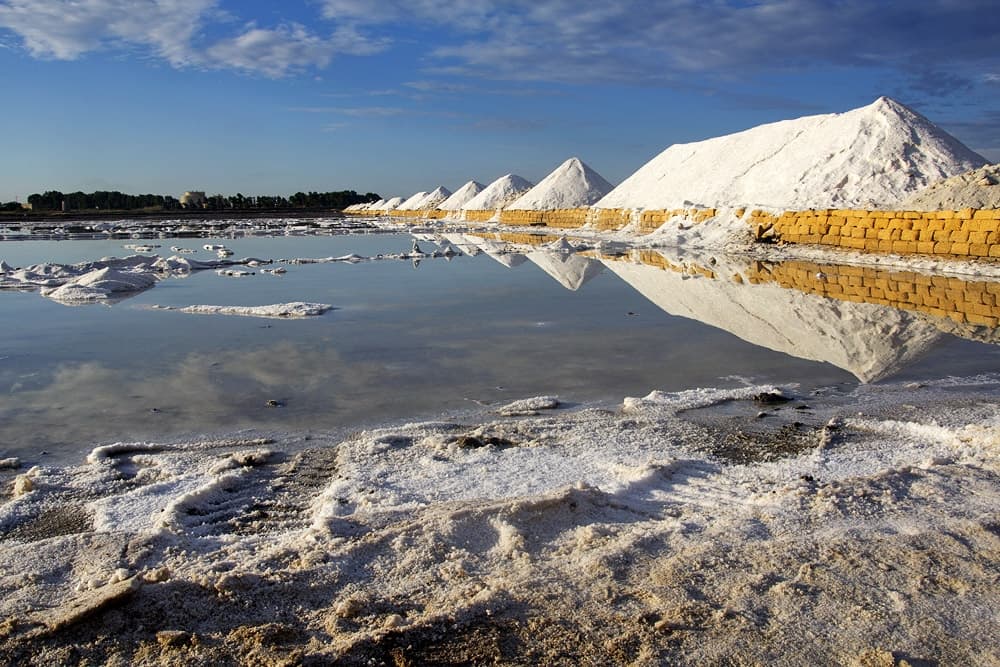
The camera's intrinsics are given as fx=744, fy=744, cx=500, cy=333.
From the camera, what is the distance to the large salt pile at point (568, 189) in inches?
1273

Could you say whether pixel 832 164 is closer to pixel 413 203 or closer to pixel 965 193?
pixel 965 193

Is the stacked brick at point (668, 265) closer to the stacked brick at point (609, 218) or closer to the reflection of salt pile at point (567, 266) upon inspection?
the reflection of salt pile at point (567, 266)

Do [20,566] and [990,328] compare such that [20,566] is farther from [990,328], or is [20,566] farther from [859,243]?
[859,243]

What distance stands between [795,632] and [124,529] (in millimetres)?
1874

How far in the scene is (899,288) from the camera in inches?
310

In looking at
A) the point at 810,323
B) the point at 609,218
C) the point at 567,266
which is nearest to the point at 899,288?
the point at 810,323

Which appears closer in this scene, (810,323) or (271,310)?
(810,323)

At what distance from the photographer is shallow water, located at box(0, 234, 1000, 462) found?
366 cm

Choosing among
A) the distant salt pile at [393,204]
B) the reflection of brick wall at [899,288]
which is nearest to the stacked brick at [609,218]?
the reflection of brick wall at [899,288]

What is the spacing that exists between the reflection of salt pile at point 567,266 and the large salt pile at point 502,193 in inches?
1068

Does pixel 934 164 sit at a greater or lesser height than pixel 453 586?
greater

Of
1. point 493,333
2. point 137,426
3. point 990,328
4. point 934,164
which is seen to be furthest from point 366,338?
point 934,164

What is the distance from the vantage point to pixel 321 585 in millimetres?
1863

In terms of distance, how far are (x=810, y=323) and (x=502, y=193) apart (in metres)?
38.3
